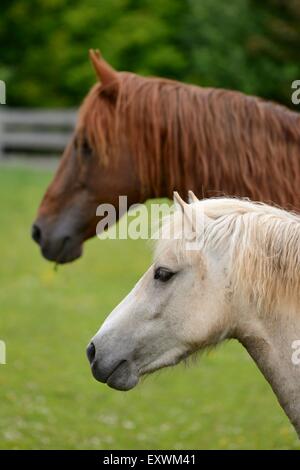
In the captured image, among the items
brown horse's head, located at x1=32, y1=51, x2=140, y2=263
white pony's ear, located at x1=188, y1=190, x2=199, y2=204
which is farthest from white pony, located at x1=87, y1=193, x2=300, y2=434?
brown horse's head, located at x1=32, y1=51, x2=140, y2=263

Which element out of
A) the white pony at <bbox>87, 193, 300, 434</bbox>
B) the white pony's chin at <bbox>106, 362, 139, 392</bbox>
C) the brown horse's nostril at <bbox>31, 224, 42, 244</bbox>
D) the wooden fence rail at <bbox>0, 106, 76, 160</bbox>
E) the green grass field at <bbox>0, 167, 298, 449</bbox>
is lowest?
the green grass field at <bbox>0, 167, 298, 449</bbox>

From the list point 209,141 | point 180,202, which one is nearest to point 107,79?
point 209,141

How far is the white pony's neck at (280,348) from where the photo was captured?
10.9ft

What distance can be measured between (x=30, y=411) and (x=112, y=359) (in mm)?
4440

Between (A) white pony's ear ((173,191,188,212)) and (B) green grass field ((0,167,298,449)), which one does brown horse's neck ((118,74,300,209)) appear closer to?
(B) green grass field ((0,167,298,449))

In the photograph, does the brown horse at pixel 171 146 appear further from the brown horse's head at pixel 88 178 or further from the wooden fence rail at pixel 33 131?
the wooden fence rail at pixel 33 131

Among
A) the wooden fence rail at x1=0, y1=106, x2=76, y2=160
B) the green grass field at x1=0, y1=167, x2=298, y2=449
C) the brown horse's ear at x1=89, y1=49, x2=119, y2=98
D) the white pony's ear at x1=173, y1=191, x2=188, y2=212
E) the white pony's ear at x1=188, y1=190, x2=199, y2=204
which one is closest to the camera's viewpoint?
the white pony's ear at x1=173, y1=191, x2=188, y2=212

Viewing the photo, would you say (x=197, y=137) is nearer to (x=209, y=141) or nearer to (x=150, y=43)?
(x=209, y=141)

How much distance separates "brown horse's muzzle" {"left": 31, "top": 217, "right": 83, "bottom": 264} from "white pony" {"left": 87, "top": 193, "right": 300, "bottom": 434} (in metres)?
1.93

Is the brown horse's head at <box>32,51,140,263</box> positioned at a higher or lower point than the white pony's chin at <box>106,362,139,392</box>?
higher

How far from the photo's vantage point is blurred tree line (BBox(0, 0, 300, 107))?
22.0 metres

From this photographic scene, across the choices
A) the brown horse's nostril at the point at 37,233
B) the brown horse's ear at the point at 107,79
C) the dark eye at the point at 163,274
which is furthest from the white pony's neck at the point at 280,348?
the brown horse's nostril at the point at 37,233

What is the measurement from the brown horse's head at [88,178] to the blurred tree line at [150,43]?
16562 millimetres
